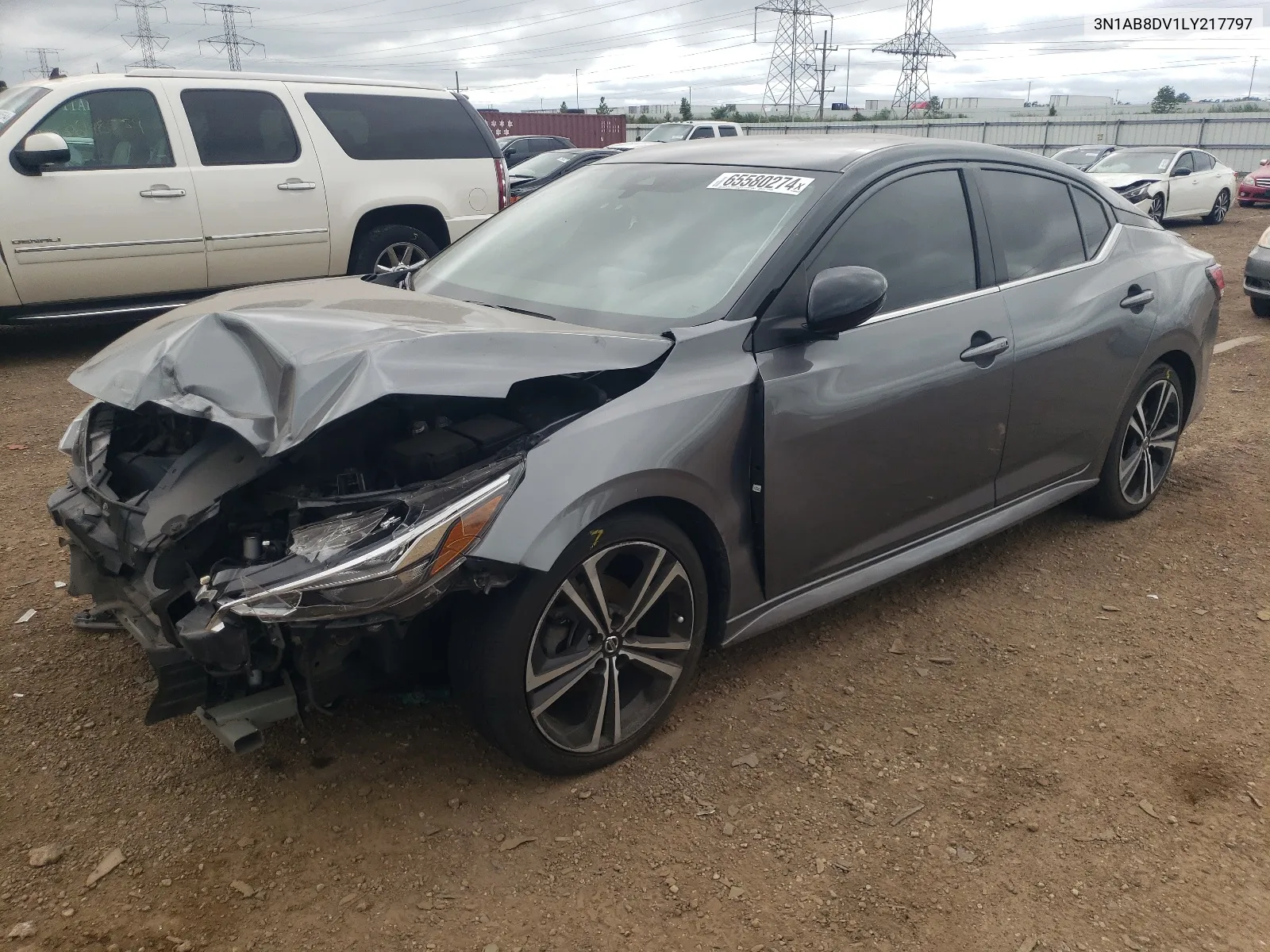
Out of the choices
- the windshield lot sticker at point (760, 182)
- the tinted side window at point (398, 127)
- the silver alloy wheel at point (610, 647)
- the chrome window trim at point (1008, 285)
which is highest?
the tinted side window at point (398, 127)

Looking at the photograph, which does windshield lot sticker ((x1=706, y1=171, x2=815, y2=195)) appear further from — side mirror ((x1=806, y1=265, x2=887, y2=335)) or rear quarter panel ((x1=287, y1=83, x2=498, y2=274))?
rear quarter panel ((x1=287, y1=83, x2=498, y2=274))

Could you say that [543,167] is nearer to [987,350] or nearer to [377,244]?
[377,244]

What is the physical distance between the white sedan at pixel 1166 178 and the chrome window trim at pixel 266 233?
14.2 m

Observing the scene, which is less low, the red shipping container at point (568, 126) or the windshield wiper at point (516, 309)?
the red shipping container at point (568, 126)

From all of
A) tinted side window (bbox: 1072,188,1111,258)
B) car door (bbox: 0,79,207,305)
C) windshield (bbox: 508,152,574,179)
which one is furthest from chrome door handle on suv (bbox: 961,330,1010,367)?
windshield (bbox: 508,152,574,179)

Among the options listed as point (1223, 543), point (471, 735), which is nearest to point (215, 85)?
point (471, 735)

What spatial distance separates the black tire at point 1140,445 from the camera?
4.46 meters

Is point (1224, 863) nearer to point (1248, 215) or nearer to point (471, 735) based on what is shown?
point (471, 735)

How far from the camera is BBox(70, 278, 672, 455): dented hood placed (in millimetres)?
2422

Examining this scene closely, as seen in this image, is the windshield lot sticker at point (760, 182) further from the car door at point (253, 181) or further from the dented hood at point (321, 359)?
the car door at point (253, 181)

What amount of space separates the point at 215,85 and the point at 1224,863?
8135mm

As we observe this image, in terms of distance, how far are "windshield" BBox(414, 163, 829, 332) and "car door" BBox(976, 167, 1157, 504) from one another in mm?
1005

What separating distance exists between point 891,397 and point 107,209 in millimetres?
6283

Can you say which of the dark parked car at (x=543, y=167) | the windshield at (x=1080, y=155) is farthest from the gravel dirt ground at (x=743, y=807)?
the windshield at (x=1080, y=155)
